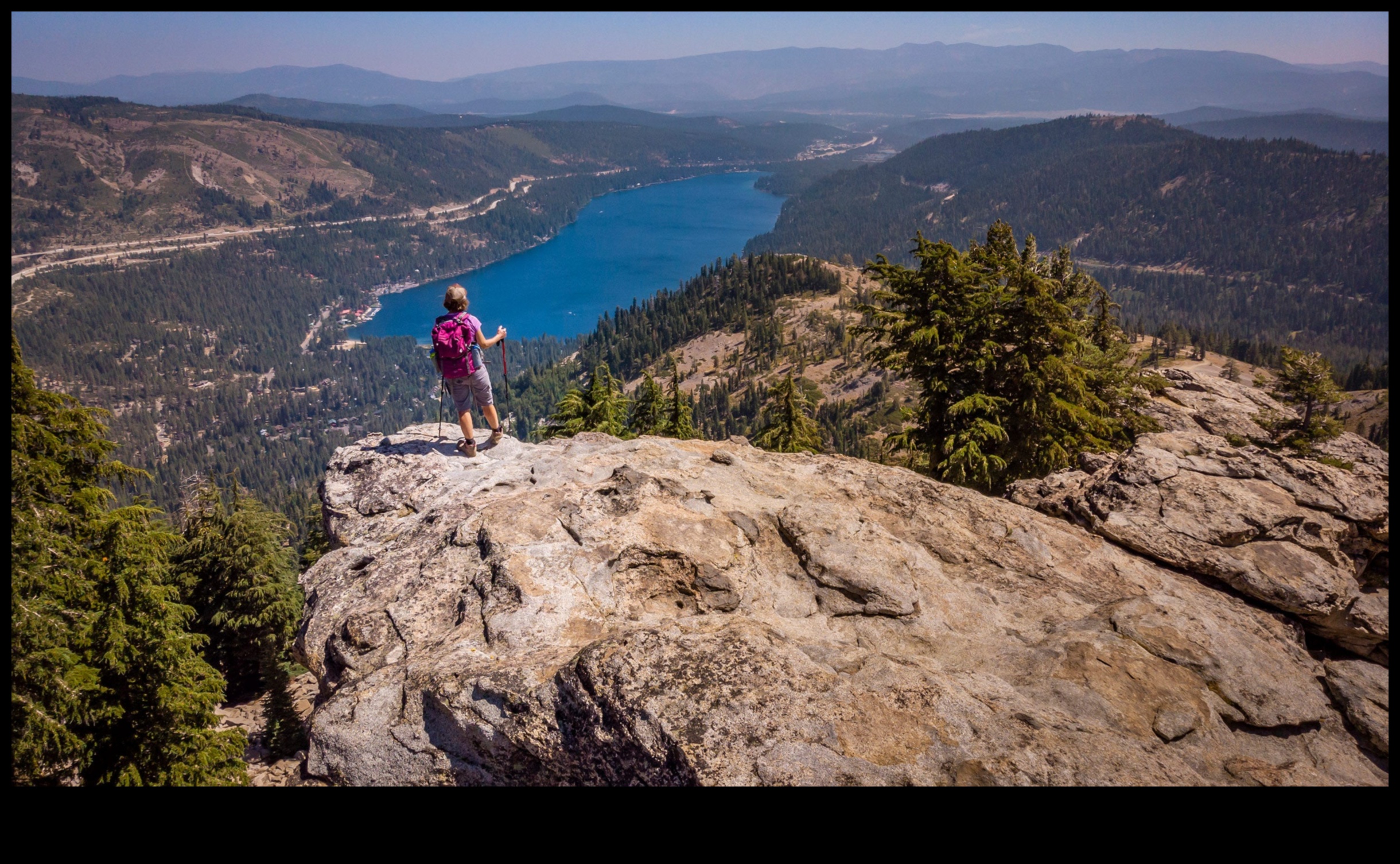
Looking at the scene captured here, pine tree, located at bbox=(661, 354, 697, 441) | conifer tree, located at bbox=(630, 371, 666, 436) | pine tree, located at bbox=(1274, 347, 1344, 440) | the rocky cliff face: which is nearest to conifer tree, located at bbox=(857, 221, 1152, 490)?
the rocky cliff face

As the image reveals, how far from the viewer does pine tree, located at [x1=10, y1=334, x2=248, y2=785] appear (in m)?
15.1

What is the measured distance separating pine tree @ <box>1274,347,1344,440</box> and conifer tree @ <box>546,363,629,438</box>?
30.1 meters

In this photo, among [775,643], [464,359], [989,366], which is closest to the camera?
[775,643]

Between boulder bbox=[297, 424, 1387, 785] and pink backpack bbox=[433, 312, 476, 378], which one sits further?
pink backpack bbox=[433, 312, 476, 378]

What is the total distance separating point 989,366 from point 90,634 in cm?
2636

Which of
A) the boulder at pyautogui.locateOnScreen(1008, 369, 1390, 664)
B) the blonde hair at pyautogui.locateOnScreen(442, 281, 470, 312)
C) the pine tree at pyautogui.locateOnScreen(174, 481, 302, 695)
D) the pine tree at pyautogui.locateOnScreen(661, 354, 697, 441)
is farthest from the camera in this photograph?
the pine tree at pyautogui.locateOnScreen(661, 354, 697, 441)

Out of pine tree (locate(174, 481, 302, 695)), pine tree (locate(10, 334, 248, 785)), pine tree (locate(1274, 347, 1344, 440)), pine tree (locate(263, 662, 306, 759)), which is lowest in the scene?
Result: pine tree (locate(263, 662, 306, 759))

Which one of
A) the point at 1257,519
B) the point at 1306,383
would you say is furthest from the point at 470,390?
the point at 1306,383

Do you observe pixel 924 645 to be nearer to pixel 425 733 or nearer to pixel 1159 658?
pixel 1159 658

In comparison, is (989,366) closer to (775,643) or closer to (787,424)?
(787,424)

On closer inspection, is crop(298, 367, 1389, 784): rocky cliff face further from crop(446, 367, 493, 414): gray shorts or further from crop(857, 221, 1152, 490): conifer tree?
crop(857, 221, 1152, 490): conifer tree

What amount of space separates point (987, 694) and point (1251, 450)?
517 inches

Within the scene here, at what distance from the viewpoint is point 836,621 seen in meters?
10.4
